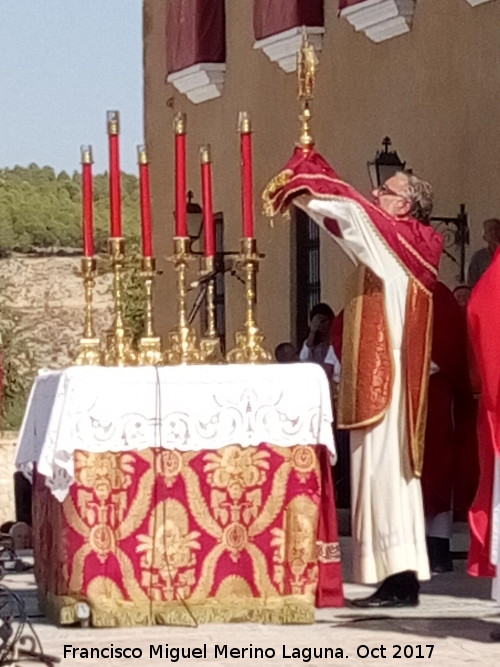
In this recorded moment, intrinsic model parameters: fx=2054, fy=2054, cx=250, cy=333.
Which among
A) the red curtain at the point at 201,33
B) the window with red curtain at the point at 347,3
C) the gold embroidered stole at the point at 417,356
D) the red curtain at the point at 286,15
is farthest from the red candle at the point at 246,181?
the red curtain at the point at 201,33

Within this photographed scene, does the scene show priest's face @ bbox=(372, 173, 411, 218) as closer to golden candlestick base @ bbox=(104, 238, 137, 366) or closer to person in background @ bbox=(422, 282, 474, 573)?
golden candlestick base @ bbox=(104, 238, 137, 366)

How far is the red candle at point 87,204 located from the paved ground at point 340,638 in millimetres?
1500

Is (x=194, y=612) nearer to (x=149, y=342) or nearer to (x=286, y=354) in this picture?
(x=149, y=342)

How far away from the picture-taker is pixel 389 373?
8406mm

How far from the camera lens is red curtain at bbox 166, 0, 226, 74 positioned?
17.9 meters

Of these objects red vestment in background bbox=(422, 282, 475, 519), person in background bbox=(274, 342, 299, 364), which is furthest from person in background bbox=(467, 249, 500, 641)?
person in background bbox=(274, 342, 299, 364)

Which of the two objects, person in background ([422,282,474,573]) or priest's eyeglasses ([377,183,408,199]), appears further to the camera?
person in background ([422,282,474,573])

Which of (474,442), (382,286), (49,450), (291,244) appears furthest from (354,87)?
(49,450)

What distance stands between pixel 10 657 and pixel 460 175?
20.7 feet

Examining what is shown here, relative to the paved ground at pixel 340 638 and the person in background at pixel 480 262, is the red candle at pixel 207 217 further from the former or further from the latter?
the person in background at pixel 480 262

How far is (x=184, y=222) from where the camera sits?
26.4ft

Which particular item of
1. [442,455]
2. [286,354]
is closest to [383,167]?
[286,354]

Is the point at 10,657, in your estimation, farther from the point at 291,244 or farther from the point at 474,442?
the point at 291,244

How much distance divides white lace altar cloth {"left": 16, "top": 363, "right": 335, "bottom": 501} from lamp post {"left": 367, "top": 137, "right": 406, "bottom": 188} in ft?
17.2
